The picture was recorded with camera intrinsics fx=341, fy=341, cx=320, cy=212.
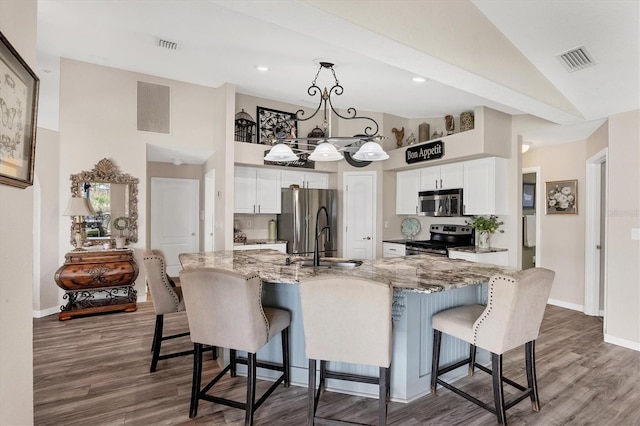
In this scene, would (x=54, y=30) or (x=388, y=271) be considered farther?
(x=54, y=30)

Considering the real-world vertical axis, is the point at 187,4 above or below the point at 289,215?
above

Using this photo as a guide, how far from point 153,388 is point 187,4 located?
3.07 meters

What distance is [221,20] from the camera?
3.02m

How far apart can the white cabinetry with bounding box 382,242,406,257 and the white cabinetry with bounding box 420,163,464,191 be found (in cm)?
100

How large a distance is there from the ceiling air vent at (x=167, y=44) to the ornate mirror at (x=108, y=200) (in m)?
1.88

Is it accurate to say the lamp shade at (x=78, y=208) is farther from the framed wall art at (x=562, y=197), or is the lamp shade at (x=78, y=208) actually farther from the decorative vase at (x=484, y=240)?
the framed wall art at (x=562, y=197)

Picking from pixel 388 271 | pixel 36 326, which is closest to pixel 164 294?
pixel 388 271

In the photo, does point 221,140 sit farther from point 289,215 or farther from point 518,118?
point 518,118

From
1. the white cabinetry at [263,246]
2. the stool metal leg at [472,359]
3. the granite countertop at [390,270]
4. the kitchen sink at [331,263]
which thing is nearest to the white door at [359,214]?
the white cabinetry at [263,246]

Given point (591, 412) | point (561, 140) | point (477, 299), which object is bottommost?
point (591, 412)

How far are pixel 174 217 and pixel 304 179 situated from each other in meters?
2.81

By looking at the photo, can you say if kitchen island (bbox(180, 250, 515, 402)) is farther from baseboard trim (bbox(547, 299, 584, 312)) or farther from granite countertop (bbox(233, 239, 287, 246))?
baseboard trim (bbox(547, 299, 584, 312))

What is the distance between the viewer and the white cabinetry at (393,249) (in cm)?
541

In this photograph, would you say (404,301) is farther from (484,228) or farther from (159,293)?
(484,228)
